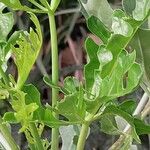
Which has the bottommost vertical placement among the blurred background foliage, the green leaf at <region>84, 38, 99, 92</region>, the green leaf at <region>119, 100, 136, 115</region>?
the blurred background foliage

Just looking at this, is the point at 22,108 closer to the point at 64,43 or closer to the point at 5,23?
the point at 5,23

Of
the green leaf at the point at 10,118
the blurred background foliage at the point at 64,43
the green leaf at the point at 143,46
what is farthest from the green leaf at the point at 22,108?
the blurred background foliage at the point at 64,43

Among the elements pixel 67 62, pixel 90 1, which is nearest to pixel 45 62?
pixel 67 62

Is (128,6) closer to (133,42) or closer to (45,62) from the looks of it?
(133,42)

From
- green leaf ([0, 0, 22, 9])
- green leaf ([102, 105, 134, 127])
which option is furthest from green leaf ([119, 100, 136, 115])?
green leaf ([0, 0, 22, 9])

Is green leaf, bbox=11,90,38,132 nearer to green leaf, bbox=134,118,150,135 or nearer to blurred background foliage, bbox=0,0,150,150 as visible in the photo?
green leaf, bbox=134,118,150,135

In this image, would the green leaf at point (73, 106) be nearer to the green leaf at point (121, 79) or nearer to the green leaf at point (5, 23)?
the green leaf at point (121, 79)
